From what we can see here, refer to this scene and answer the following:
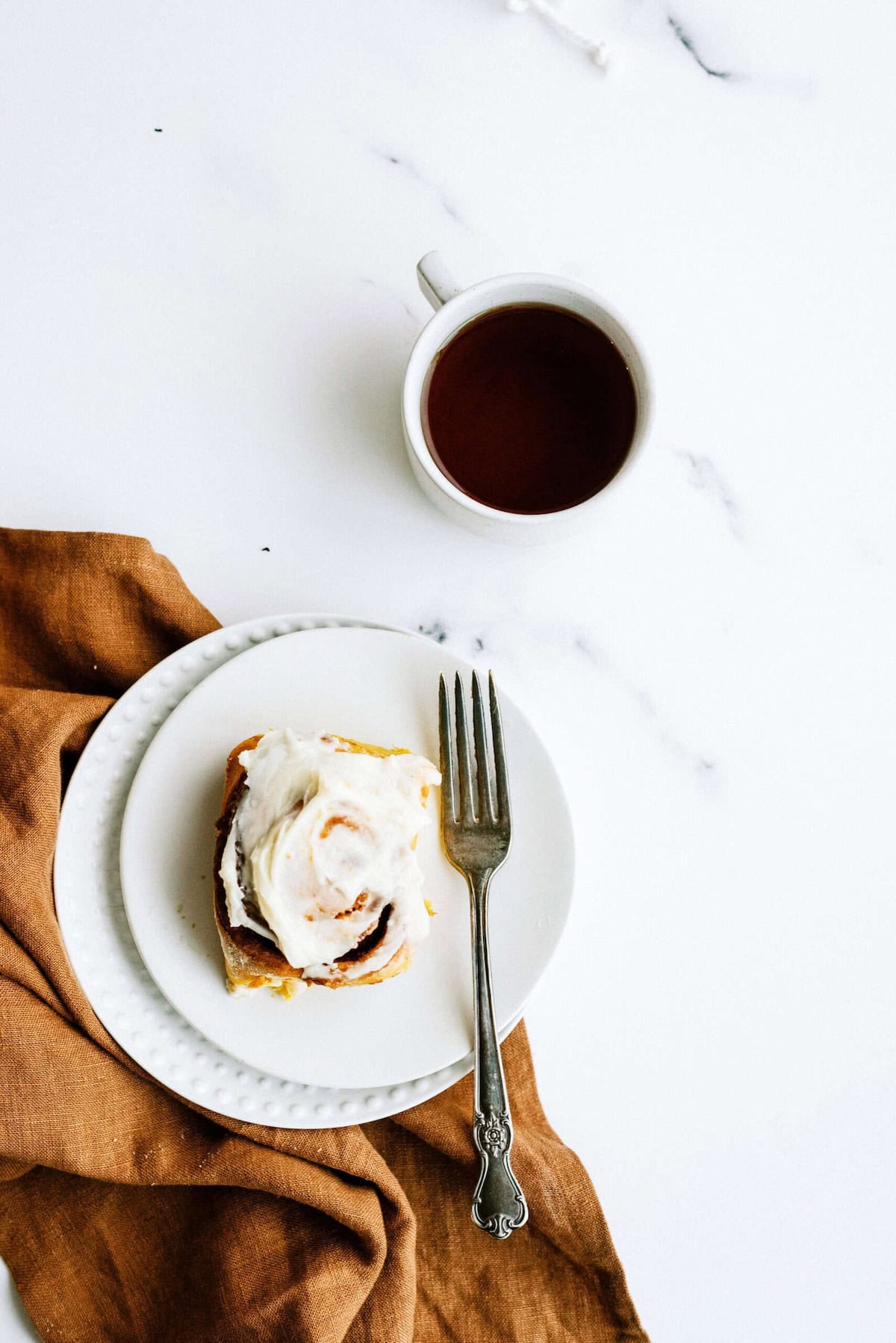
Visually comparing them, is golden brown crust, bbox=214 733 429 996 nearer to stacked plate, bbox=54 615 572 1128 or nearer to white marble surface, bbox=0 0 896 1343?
stacked plate, bbox=54 615 572 1128

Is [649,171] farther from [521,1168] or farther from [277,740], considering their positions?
[521,1168]

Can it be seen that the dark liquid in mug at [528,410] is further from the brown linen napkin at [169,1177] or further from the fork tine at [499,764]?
Answer: the brown linen napkin at [169,1177]

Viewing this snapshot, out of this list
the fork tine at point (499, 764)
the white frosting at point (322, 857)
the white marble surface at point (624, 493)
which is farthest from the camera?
the white marble surface at point (624, 493)

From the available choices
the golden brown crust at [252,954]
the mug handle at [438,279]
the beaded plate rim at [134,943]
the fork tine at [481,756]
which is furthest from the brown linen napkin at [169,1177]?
the mug handle at [438,279]

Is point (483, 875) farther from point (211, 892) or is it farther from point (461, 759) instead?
point (211, 892)

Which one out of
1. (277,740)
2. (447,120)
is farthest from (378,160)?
(277,740)

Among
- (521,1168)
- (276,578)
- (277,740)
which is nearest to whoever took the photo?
(277,740)

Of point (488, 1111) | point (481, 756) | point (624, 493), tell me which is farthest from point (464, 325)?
point (488, 1111)
